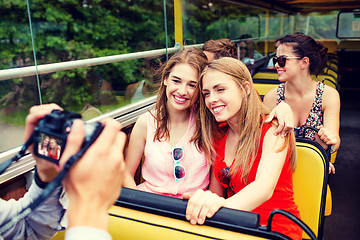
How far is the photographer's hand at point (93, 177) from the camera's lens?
56 cm

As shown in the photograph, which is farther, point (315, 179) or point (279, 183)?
point (315, 179)

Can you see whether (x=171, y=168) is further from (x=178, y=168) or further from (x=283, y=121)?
(x=283, y=121)

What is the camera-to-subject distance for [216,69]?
5.02ft

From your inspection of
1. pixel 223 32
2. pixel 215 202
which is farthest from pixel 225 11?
pixel 215 202

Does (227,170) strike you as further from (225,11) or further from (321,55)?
(225,11)

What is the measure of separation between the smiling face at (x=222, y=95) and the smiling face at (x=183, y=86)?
17 cm

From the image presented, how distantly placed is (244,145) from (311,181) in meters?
0.45

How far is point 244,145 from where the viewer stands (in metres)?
1.51

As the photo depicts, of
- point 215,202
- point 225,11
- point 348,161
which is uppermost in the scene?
point 225,11

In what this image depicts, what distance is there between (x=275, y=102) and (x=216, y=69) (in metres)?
1.19

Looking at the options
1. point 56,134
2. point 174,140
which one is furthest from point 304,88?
point 56,134

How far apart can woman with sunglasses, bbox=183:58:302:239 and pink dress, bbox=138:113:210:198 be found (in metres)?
0.06

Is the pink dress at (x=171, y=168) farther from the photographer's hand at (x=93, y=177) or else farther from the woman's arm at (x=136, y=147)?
the photographer's hand at (x=93, y=177)

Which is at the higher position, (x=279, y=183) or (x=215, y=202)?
(x=215, y=202)
